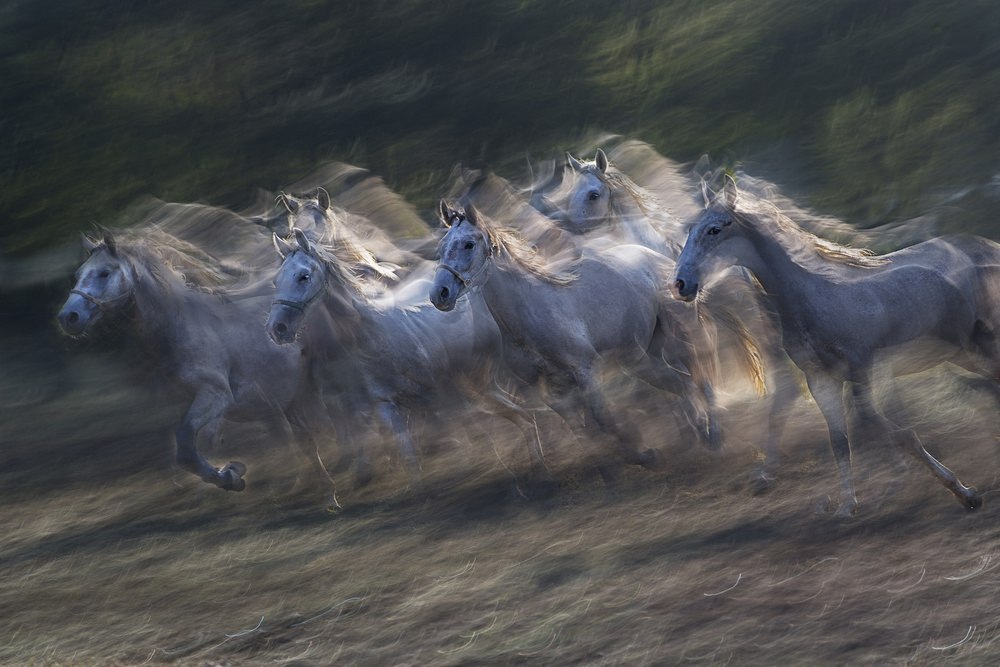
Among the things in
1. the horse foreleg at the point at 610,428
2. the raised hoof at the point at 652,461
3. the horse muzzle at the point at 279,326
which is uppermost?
the horse muzzle at the point at 279,326

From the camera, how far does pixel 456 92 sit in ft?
44.2

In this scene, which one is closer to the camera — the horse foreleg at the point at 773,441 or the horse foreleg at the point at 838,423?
the horse foreleg at the point at 838,423

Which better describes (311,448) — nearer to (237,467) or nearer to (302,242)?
(237,467)

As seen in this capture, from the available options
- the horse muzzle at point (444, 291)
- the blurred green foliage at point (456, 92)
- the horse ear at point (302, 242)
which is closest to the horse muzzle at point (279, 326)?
the horse ear at point (302, 242)

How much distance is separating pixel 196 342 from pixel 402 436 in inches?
52.0

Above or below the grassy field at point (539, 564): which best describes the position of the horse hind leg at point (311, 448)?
above

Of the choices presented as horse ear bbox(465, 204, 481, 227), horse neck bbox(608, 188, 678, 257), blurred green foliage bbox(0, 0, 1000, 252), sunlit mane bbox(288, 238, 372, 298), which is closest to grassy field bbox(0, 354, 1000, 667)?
horse neck bbox(608, 188, 678, 257)

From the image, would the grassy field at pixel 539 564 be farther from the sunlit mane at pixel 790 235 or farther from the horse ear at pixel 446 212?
the horse ear at pixel 446 212

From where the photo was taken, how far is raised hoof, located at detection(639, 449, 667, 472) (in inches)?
208

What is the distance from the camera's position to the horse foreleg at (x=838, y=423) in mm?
4551

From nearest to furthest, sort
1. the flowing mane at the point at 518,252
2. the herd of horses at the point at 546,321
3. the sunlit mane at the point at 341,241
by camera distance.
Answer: the herd of horses at the point at 546,321 < the flowing mane at the point at 518,252 < the sunlit mane at the point at 341,241

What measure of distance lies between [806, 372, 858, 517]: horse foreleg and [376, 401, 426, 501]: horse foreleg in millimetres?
2186

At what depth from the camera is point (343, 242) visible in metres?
6.46

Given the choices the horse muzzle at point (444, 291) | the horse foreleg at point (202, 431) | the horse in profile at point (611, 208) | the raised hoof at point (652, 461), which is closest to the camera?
the horse muzzle at point (444, 291)
